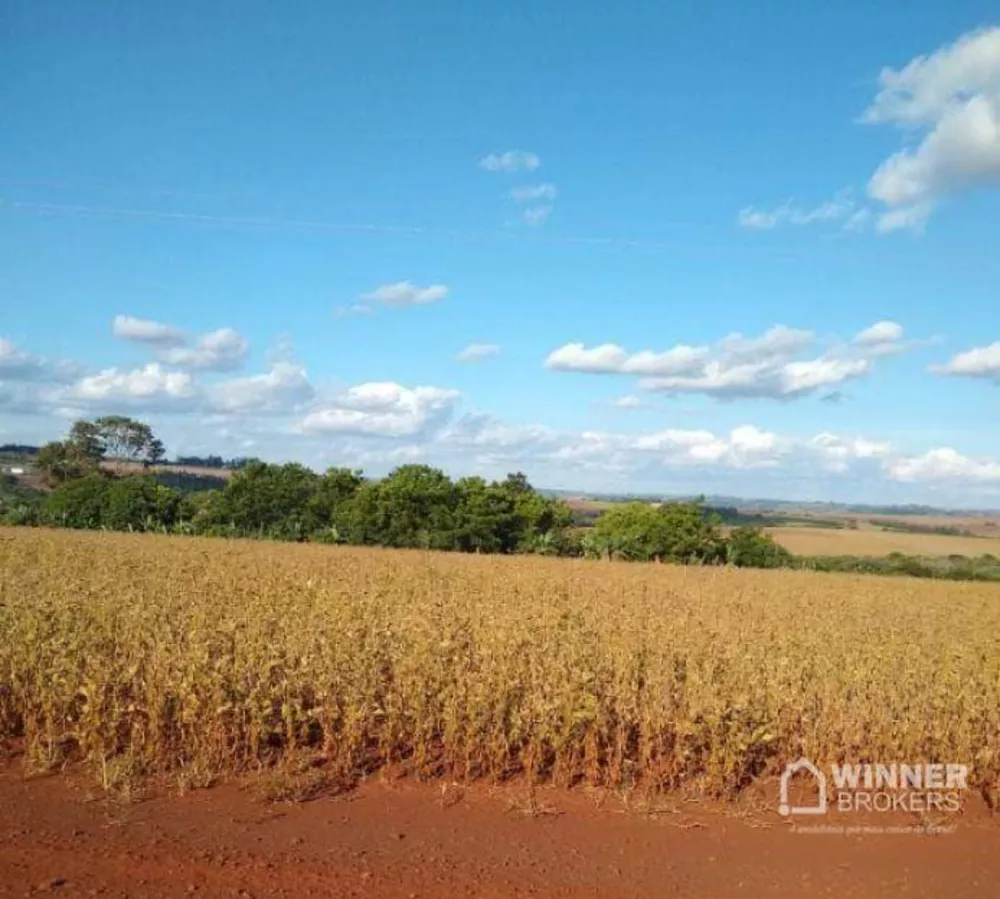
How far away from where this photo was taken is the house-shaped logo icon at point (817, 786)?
20.0 feet

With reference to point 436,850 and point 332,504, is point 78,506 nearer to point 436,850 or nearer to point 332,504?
point 332,504

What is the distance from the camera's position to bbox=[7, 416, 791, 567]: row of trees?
38844mm

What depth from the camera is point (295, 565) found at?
17.4m

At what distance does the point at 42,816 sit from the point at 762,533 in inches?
1480

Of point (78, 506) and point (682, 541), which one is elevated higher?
point (78, 506)

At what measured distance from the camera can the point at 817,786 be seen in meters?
6.41

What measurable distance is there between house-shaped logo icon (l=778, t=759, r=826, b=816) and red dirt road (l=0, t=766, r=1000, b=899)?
0.56 feet

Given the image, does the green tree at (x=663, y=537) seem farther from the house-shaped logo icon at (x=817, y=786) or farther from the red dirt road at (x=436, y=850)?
the red dirt road at (x=436, y=850)

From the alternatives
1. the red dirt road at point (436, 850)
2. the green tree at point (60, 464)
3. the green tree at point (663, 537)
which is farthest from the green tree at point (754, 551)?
the green tree at point (60, 464)

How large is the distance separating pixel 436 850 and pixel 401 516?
3424 cm

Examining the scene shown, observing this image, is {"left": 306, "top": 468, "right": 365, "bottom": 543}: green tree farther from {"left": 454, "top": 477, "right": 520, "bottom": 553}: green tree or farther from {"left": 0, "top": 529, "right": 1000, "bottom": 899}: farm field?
{"left": 0, "top": 529, "right": 1000, "bottom": 899}: farm field

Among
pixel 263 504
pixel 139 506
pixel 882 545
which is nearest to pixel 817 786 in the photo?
pixel 263 504

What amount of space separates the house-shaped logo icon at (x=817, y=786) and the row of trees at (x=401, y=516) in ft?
98.2

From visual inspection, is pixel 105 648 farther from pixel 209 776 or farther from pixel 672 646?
pixel 672 646
